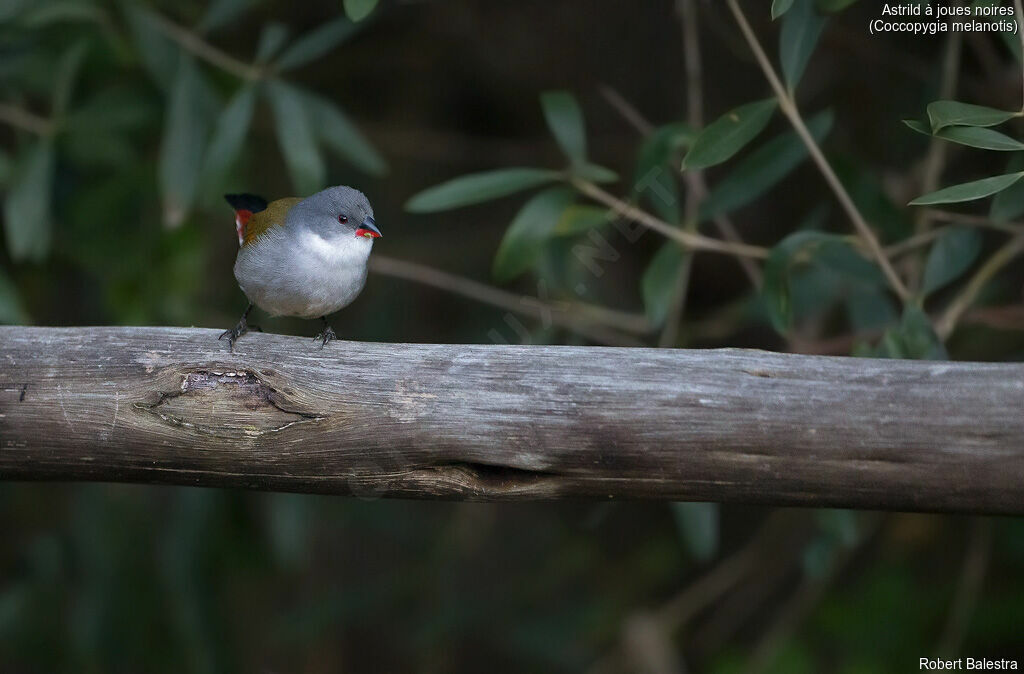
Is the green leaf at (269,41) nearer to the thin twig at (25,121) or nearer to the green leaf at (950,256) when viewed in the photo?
the thin twig at (25,121)

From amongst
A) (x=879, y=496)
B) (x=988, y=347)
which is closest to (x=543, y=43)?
(x=988, y=347)

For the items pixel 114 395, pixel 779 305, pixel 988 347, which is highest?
pixel 988 347

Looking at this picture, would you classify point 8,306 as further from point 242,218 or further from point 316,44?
point 316,44

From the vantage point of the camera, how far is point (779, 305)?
2756mm

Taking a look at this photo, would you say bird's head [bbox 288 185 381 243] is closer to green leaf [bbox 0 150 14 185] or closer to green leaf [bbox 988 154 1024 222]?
green leaf [bbox 0 150 14 185]

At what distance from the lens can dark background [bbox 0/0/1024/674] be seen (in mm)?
3752

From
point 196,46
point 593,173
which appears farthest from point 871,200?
point 196,46

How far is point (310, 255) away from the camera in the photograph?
8.37ft

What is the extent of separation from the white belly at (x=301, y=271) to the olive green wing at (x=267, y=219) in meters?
0.04

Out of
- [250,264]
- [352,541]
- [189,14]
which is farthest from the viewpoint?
[352,541]

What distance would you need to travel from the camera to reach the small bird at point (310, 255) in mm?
2531

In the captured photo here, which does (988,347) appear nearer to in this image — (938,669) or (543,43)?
(938,669)

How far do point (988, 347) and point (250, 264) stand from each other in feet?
10.4

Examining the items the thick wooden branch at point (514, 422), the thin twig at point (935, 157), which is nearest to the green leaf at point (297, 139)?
the thick wooden branch at point (514, 422)
